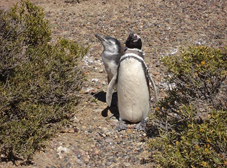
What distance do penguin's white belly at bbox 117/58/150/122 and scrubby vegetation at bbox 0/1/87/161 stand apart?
30.7 inches

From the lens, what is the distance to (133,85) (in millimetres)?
4625

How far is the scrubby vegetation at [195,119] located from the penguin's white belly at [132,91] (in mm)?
497

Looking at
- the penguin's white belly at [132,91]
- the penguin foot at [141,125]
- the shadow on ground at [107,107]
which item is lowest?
the shadow on ground at [107,107]

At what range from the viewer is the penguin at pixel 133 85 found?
179 inches

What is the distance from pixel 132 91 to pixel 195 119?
41.9 inches

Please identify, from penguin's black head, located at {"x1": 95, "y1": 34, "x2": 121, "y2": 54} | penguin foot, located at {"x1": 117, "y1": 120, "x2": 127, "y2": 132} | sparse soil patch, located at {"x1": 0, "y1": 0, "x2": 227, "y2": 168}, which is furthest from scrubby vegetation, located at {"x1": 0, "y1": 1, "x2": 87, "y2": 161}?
penguin foot, located at {"x1": 117, "y1": 120, "x2": 127, "y2": 132}

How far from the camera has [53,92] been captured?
4.70 metres

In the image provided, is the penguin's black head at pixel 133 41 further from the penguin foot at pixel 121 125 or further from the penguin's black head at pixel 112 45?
the penguin foot at pixel 121 125

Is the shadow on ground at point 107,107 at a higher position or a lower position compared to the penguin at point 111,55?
lower

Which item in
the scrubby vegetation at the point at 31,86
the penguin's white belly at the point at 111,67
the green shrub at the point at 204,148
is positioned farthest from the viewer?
the penguin's white belly at the point at 111,67

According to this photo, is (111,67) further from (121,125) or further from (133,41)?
(121,125)

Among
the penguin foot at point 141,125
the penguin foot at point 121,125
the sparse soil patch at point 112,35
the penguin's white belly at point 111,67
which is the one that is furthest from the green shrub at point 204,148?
the penguin's white belly at point 111,67

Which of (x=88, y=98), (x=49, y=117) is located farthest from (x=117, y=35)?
(x=49, y=117)

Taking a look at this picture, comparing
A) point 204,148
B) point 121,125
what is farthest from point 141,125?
point 204,148
